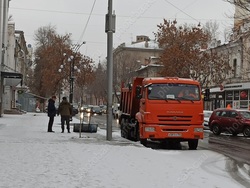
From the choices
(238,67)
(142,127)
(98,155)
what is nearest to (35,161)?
(98,155)

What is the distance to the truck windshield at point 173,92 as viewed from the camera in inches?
657

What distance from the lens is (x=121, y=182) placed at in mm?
8406

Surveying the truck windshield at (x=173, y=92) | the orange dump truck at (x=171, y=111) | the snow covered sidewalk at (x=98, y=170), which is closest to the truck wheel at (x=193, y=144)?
the orange dump truck at (x=171, y=111)

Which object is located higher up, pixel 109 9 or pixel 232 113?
pixel 109 9

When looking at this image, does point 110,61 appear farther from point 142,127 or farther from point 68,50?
point 68,50

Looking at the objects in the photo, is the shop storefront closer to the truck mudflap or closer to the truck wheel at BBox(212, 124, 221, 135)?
the truck wheel at BBox(212, 124, 221, 135)

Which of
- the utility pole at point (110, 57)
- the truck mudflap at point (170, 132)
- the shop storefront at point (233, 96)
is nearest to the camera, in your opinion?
the truck mudflap at point (170, 132)

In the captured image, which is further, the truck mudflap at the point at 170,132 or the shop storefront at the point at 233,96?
the shop storefront at the point at 233,96

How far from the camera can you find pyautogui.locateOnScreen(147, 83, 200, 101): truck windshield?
16.7 m

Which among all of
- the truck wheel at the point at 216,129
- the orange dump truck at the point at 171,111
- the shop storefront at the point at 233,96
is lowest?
the truck wheel at the point at 216,129

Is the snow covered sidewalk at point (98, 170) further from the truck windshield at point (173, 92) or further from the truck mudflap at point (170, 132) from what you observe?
the truck windshield at point (173, 92)

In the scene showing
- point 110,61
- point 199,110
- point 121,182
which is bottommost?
point 121,182

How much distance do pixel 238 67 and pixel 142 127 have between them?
108ft

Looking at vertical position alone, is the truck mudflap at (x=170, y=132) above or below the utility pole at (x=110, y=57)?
below
